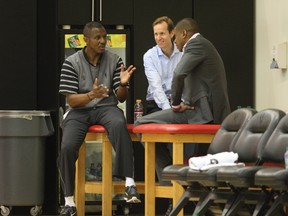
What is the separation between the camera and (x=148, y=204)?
25.3 ft

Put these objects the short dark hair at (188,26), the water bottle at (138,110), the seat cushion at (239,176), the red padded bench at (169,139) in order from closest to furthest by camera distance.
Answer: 1. the seat cushion at (239,176)
2. the red padded bench at (169,139)
3. the short dark hair at (188,26)
4. the water bottle at (138,110)

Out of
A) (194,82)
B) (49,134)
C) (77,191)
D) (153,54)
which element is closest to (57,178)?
(49,134)

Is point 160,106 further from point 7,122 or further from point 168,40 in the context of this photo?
point 7,122

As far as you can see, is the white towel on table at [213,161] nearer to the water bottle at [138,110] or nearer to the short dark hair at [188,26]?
the short dark hair at [188,26]

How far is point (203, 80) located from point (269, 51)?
5.25 feet

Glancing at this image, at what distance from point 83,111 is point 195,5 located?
209 centimetres

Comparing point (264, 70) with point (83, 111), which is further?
point (264, 70)

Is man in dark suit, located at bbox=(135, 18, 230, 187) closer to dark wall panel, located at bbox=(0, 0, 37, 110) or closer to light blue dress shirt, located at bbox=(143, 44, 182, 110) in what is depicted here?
light blue dress shirt, located at bbox=(143, 44, 182, 110)

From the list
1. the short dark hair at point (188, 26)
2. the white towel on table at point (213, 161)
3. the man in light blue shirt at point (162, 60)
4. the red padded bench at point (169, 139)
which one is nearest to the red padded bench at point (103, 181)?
the man in light blue shirt at point (162, 60)

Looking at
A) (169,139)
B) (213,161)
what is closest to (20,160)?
(169,139)

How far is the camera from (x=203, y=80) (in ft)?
25.1

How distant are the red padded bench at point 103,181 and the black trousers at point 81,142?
0.13 meters

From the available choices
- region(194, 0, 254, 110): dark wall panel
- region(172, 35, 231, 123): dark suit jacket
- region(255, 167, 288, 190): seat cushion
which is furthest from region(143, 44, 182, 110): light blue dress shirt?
region(255, 167, 288, 190): seat cushion

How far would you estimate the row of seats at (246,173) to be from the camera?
19.0ft
